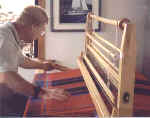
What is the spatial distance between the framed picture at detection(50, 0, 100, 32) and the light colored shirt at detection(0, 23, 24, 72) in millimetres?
633

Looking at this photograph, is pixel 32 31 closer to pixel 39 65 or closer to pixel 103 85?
pixel 103 85

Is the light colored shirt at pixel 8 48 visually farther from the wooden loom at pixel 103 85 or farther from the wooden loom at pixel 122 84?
the wooden loom at pixel 122 84

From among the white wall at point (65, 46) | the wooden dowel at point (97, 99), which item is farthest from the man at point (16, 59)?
the white wall at point (65, 46)

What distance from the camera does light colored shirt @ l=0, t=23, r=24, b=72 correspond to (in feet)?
2.51

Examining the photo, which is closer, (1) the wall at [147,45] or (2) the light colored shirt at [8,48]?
(2) the light colored shirt at [8,48]

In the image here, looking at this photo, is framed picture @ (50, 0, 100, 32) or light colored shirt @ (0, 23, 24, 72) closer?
light colored shirt @ (0, 23, 24, 72)

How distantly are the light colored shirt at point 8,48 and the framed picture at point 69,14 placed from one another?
2.08 ft

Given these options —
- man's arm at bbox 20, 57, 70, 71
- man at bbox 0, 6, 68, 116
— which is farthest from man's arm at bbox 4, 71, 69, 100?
man's arm at bbox 20, 57, 70, 71

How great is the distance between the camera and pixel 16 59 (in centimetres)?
79

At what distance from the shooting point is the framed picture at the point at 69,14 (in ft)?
4.66

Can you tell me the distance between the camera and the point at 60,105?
0.87m

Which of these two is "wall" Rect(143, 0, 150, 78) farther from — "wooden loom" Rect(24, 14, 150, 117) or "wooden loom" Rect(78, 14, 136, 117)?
"wooden loom" Rect(78, 14, 136, 117)

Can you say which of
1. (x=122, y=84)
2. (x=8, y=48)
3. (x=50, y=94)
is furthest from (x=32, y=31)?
(x=122, y=84)

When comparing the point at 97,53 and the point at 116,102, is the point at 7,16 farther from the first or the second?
the point at 116,102
